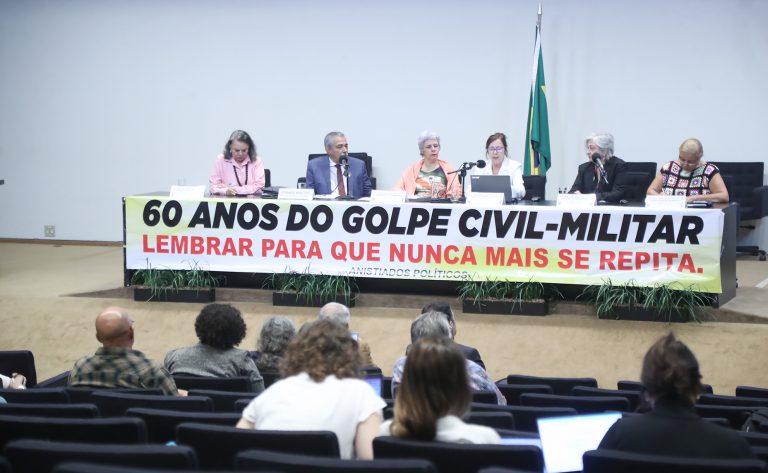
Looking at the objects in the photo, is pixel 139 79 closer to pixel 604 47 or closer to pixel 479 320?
pixel 604 47

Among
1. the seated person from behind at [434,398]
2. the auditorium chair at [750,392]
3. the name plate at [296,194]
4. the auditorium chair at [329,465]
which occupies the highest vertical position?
the name plate at [296,194]

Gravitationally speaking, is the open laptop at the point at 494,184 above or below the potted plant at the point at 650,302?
above

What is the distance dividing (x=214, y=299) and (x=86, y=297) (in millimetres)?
1051

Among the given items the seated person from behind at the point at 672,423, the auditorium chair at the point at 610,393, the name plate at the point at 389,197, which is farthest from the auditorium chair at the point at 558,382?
the name plate at the point at 389,197

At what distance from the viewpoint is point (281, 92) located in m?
10.3

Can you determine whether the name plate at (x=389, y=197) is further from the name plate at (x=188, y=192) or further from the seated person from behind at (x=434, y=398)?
the seated person from behind at (x=434, y=398)

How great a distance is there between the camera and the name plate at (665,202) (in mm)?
6527

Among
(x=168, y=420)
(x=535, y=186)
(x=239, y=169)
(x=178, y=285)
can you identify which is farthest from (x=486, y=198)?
(x=168, y=420)

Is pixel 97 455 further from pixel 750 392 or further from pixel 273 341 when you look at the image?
pixel 750 392

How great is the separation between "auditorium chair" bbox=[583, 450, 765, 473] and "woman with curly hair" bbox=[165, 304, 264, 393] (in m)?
2.01

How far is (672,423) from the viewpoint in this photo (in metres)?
→ 2.55

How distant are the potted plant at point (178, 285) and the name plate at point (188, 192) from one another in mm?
485

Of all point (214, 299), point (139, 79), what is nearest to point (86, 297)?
point (214, 299)

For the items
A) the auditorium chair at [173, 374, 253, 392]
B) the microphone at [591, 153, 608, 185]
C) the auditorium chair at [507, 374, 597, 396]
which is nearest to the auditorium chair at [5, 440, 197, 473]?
the auditorium chair at [173, 374, 253, 392]
